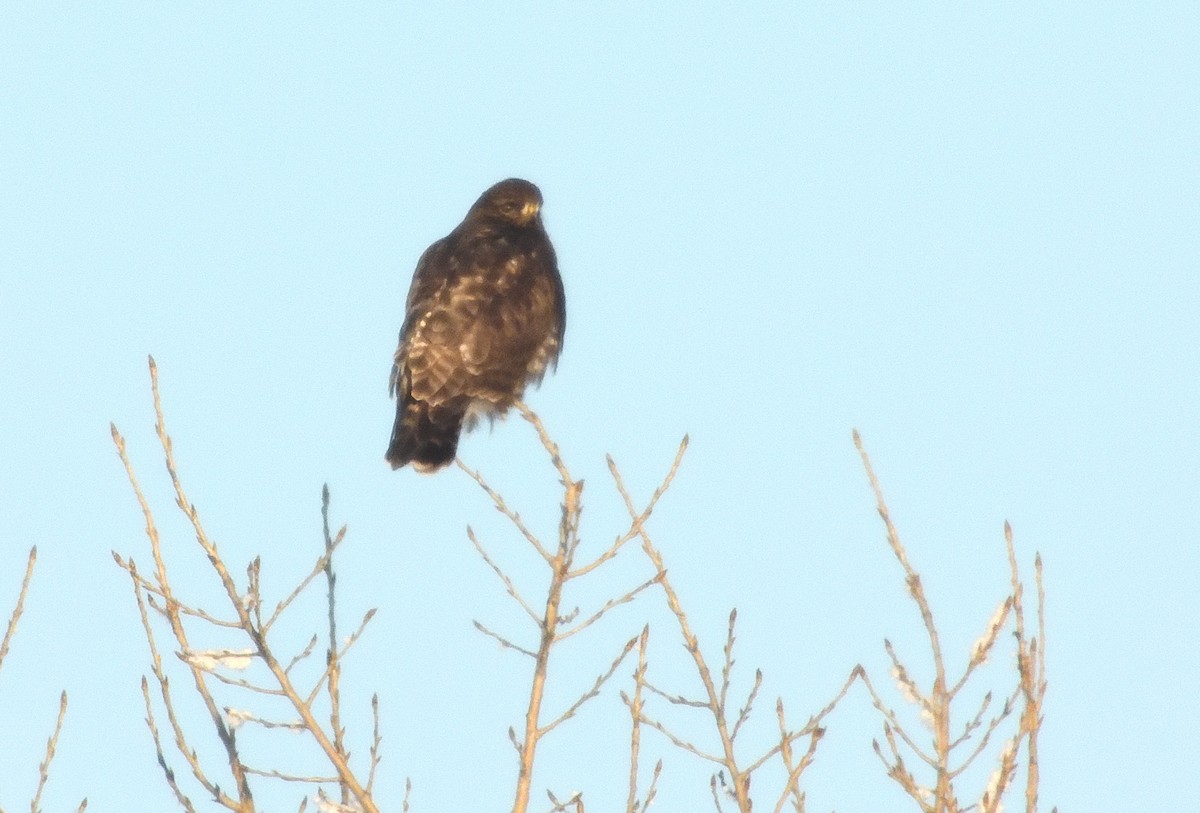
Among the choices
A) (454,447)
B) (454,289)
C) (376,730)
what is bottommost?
(376,730)

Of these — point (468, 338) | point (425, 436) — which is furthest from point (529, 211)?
point (425, 436)

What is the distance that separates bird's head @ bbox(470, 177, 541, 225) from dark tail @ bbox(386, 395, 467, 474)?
1644mm

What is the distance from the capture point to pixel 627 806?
13.7 feet

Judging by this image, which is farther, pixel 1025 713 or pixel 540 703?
pixel 540 703

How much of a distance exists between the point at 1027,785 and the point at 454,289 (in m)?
6.02

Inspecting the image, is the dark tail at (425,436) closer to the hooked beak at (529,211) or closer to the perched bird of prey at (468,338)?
the perched bird of prey at (468,338)

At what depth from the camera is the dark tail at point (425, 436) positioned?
8.62 m

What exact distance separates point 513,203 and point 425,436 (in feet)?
6.33

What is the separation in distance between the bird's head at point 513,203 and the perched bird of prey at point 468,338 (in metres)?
0.41

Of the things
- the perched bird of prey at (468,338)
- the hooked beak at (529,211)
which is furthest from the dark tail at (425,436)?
the hooked beak at (529,211)

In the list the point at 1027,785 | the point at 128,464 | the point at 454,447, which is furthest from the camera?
the point at 454,447

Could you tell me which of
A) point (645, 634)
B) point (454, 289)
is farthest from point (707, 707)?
point (454, 289)

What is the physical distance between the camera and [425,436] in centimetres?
869

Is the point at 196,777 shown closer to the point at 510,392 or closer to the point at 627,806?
the point at 627,806
